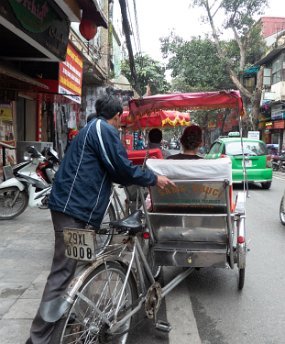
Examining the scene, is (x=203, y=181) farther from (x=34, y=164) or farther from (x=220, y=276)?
(x=34, y=164)

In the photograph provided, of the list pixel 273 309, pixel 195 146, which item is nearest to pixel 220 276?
pixel 273 309

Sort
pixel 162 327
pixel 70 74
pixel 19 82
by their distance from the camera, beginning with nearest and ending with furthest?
pixel 162 327 < pixel 19 82 < pixel 70 74

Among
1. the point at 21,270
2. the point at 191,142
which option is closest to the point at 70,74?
the point at 191,142

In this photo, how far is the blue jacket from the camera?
3.01 m

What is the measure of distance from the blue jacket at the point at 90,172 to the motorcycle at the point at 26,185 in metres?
4.48

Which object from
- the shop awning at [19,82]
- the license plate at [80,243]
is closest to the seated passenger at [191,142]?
the license plate at [80,243]

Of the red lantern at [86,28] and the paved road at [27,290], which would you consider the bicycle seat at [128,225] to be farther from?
the red lantern at [86,28]

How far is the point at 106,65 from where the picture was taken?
1877 cm

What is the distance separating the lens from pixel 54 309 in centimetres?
271

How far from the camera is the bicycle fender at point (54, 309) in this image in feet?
8.75

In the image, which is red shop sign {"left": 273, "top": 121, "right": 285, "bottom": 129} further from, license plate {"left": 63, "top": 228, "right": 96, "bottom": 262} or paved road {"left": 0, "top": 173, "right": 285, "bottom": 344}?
license plate {"left": 63, "top": 228, "right": 96, "bottom": 262}

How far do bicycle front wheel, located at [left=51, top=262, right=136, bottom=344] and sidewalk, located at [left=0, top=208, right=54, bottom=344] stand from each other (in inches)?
27.5

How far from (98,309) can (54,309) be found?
32cm

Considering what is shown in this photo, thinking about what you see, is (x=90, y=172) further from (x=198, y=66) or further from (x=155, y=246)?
(x=198, y=66)
